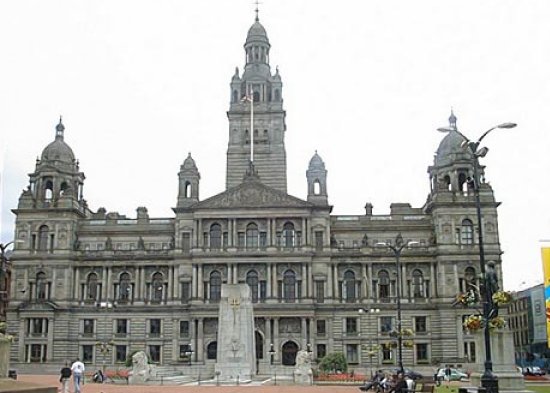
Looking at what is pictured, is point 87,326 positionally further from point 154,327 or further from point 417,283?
point 417,283

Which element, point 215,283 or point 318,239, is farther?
point 318,239

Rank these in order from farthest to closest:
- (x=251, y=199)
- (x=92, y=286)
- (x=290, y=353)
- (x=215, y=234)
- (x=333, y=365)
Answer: (x=92, y=286)
(x=215, y=234)
(x=251, y=199)
(x=290, y=353)
(x=333, y=365)

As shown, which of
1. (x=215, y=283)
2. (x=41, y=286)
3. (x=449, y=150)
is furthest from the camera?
(x=449, y=150)

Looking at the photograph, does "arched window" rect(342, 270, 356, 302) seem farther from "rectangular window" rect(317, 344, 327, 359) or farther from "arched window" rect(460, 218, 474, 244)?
"arched window" rect(460, 218, 474, 244)

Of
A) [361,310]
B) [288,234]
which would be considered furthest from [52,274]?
[361,310]

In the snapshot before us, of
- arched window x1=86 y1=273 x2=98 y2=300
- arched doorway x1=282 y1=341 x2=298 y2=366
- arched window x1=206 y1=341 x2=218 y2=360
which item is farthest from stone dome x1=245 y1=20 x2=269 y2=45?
arched doorway x1=282 y1=341 x2=298 y2=366

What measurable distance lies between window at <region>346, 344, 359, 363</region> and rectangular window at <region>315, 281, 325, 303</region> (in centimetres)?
671

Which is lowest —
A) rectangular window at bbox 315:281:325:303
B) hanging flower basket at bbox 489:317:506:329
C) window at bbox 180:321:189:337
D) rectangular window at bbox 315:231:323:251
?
hanging flower basket at bbox 489:317:506:329

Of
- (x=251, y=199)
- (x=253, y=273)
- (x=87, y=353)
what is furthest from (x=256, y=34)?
(x=87, y=353)

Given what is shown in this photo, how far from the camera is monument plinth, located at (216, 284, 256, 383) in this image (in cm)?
5834

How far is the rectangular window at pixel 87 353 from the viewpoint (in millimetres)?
95062

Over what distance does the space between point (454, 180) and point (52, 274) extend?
178 feet

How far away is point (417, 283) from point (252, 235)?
22.3 meters

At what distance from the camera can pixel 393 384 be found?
42.5 metres
